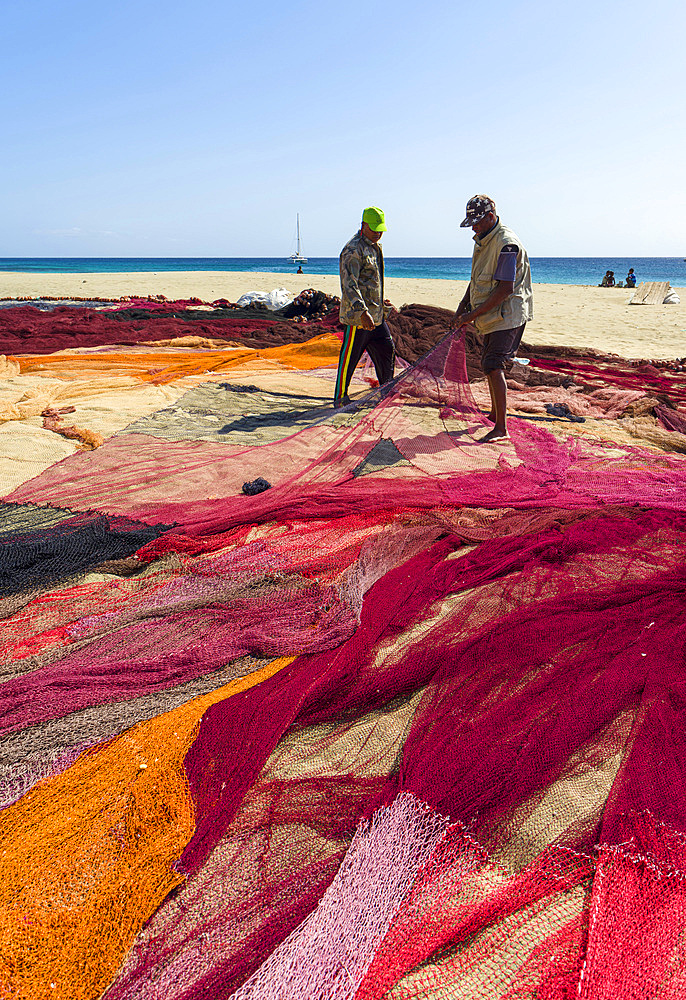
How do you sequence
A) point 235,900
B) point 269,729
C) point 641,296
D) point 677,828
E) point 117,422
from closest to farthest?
1. point 235,900
2. point 677,828
3. point 269,729
4. point 117,422
5. point 641,296

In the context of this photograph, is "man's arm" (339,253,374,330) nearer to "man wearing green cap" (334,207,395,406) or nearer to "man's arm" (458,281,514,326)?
"man wearing green cap" (334,207,395,406)

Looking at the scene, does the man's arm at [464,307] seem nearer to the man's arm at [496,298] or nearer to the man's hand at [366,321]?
the man's arm at [496,298]

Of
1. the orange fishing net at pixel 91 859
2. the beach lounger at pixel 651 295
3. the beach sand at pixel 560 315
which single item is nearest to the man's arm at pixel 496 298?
the orange fishing net at pixel 91 859

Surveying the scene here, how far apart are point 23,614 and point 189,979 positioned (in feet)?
5.06

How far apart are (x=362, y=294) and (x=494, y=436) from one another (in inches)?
73.9

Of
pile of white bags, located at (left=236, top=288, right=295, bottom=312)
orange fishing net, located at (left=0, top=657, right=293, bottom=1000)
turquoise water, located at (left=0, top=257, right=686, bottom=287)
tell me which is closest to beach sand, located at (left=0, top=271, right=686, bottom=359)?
pile of white bags, located at (left=236, top=288, right=295, bottom=312)

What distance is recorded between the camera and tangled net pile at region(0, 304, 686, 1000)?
1.22 meters

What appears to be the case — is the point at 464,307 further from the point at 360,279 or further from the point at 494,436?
the point at 494,436

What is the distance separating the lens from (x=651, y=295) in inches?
897

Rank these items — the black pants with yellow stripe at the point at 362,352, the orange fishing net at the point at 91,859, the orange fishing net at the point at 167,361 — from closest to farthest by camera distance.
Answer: the orange fishing net at the point at 91,859 → the black pants with yellow stripe at the point at 362,352 → the orange fishing net at the point at 167,361

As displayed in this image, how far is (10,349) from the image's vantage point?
822cm

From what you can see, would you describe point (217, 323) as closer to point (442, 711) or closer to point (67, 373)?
point (67, 373)

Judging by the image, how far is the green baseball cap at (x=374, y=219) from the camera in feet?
16.7

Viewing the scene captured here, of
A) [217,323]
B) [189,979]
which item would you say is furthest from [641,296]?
[189,979]
